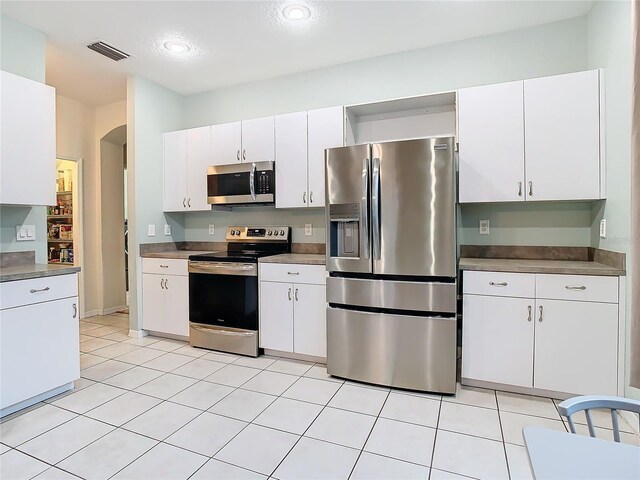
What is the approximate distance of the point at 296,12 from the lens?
2629 millimetres

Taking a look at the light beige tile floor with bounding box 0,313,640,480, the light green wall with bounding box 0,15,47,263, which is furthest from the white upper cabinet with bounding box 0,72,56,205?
the light beige tile floor with bounding box 0,313,640,480

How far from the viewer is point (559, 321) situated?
2326 mm

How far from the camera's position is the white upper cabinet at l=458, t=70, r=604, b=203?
245 cm

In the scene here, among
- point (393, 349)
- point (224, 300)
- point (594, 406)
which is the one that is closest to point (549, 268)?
point (393, 349)

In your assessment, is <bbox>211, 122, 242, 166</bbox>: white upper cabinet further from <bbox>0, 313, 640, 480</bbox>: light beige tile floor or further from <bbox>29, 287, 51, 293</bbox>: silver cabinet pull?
<bbox>0, 313, 640, 480</bbox>: light beige tile floor

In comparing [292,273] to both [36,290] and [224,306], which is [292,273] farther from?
[36,290]

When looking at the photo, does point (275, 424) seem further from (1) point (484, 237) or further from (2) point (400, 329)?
(1) point (484, 237)

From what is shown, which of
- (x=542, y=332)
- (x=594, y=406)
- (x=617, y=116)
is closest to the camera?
(x=594, y=406)

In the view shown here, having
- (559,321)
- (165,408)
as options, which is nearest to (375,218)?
(559,321)

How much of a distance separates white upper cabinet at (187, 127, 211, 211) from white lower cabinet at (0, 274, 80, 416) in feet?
5.09

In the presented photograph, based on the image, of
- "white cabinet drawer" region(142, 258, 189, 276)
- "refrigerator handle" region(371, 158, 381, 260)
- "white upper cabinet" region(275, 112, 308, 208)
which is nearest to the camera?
"refrigerator handle" region(371, 158, 381, 260)

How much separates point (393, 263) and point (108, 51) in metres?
3.12

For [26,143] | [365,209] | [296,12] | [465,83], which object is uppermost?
[296,12]

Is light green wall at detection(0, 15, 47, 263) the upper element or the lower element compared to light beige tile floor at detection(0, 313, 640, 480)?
upper
